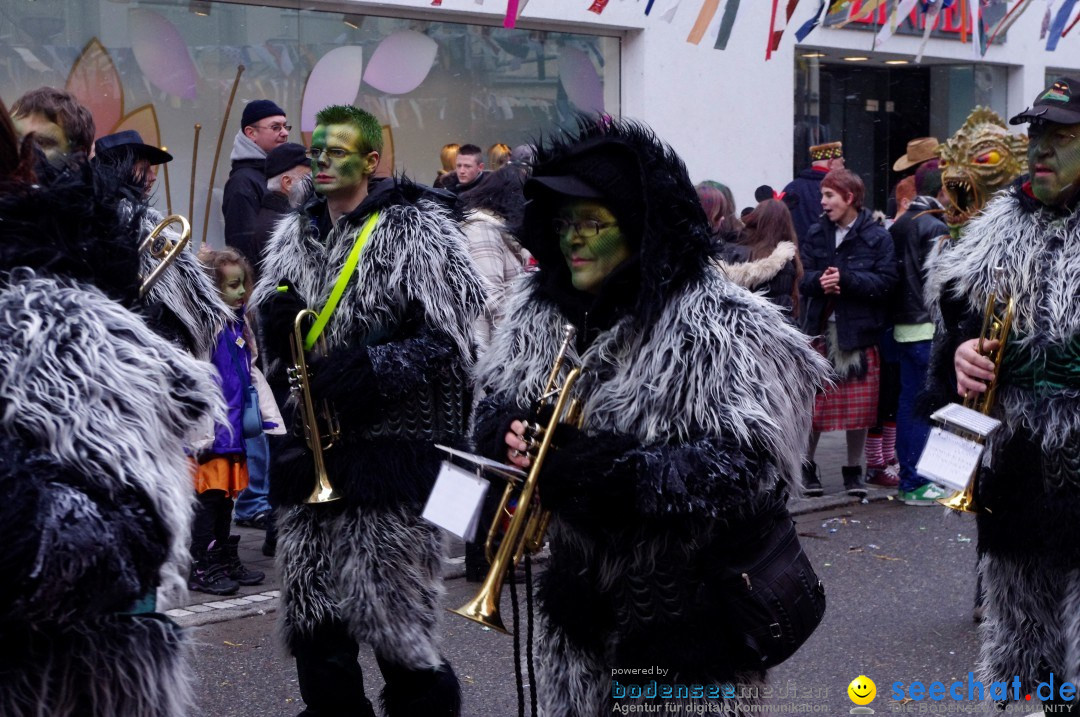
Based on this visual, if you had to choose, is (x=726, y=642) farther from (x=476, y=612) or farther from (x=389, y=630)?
(x=389, y=630)

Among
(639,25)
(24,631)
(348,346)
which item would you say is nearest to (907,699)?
(348,346)

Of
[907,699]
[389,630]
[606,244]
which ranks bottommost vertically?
[907,699]

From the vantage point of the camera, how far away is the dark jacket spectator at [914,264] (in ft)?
29.3

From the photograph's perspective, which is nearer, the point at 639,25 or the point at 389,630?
the point at 389,630

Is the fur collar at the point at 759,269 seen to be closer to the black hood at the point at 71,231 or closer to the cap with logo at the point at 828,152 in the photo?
the cap with logo at the point at 828,152

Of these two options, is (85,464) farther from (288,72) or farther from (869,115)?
(869,115)

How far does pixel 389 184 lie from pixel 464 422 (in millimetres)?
873

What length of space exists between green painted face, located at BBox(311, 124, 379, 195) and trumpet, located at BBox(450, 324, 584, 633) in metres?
1.53

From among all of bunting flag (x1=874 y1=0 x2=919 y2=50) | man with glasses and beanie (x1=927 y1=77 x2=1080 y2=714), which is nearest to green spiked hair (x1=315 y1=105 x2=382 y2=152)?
man with glasses and beanie (x1=927 y1=77 x2=1080 y2=714)

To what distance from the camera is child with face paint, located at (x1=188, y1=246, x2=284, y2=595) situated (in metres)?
6.63

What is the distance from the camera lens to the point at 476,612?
3145 millimetres

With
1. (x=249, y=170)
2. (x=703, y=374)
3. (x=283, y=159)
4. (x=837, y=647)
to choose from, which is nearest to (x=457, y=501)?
(x=703, y=374)

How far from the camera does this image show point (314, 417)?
443 centimetres

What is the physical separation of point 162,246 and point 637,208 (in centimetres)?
185
